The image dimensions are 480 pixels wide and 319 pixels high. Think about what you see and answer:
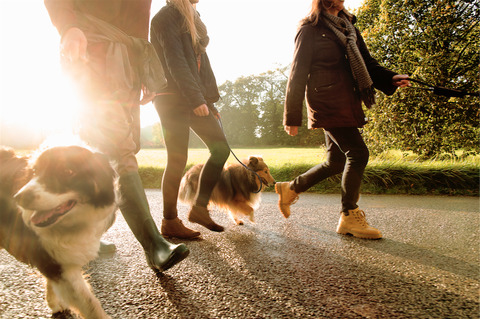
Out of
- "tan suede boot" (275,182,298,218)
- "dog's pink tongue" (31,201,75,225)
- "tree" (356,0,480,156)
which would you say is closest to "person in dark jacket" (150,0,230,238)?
"tan suede boot" (275,182,298,218)

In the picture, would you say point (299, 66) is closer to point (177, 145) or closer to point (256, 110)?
point (177, 145)

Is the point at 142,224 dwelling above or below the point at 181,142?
below

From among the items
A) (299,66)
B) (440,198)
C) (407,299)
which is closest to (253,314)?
(407,299)

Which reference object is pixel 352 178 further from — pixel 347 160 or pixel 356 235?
pixel 356 235

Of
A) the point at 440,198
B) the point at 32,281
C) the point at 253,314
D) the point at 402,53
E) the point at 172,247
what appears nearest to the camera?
the point at 253,314

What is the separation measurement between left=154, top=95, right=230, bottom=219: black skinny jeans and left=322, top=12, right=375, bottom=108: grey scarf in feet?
5.00

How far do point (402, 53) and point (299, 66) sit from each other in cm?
744

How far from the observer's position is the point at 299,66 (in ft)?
10.2

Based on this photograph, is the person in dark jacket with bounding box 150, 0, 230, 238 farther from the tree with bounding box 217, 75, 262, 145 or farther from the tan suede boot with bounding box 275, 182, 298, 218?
the tree with bounding box 217, 75, 262, 145

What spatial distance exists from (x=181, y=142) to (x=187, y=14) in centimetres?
123

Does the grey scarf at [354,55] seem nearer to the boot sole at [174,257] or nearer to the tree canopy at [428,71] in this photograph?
the boot sole at [174,257]

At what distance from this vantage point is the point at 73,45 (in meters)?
1.59

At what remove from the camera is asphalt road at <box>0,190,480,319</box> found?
164 cm

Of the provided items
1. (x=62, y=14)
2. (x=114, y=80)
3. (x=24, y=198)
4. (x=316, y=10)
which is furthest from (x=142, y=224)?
(x=316, y=10)
